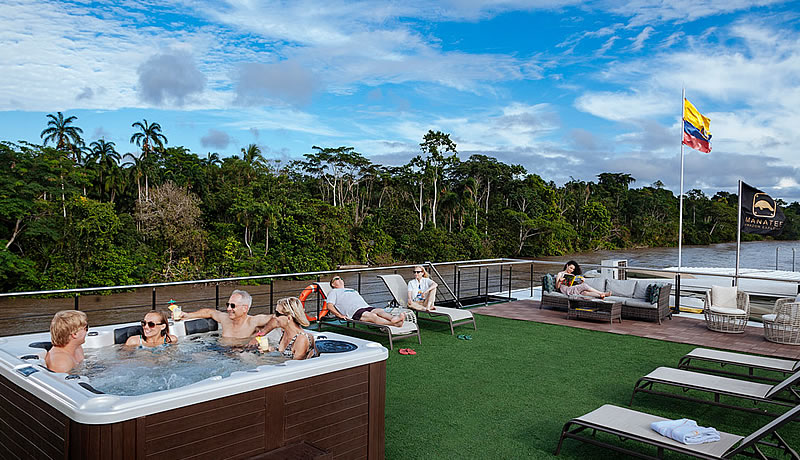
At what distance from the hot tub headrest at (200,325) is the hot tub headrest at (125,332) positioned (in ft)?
1.25

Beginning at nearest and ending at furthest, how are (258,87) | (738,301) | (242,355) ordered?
(242,355)
(738,301)
(258,87)

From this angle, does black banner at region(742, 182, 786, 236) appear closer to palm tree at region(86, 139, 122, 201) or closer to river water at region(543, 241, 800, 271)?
palm tree at region(86, 139, 122, 201)

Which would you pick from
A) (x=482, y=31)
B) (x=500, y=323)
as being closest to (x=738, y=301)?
(x=500, y=323)

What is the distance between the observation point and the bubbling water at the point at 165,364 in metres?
3.63

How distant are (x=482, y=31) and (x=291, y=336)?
14.5 metres

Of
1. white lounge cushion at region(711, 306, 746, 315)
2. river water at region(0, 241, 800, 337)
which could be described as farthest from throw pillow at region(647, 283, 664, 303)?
Result: river water at region(0, 241, 800, 337)

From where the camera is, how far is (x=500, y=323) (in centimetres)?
739

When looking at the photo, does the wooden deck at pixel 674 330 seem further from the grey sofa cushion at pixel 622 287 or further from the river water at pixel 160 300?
the river water at pixel 160 300

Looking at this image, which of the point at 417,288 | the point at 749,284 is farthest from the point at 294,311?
the point at 749,284

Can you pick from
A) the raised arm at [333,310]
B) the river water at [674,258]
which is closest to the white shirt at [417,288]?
the raised arm at [333,310]

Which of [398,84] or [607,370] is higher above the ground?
[398,84]

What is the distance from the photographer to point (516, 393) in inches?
173

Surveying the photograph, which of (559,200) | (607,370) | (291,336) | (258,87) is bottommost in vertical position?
(607,370)

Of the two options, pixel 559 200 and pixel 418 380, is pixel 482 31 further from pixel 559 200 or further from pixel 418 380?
pixel 559 200
